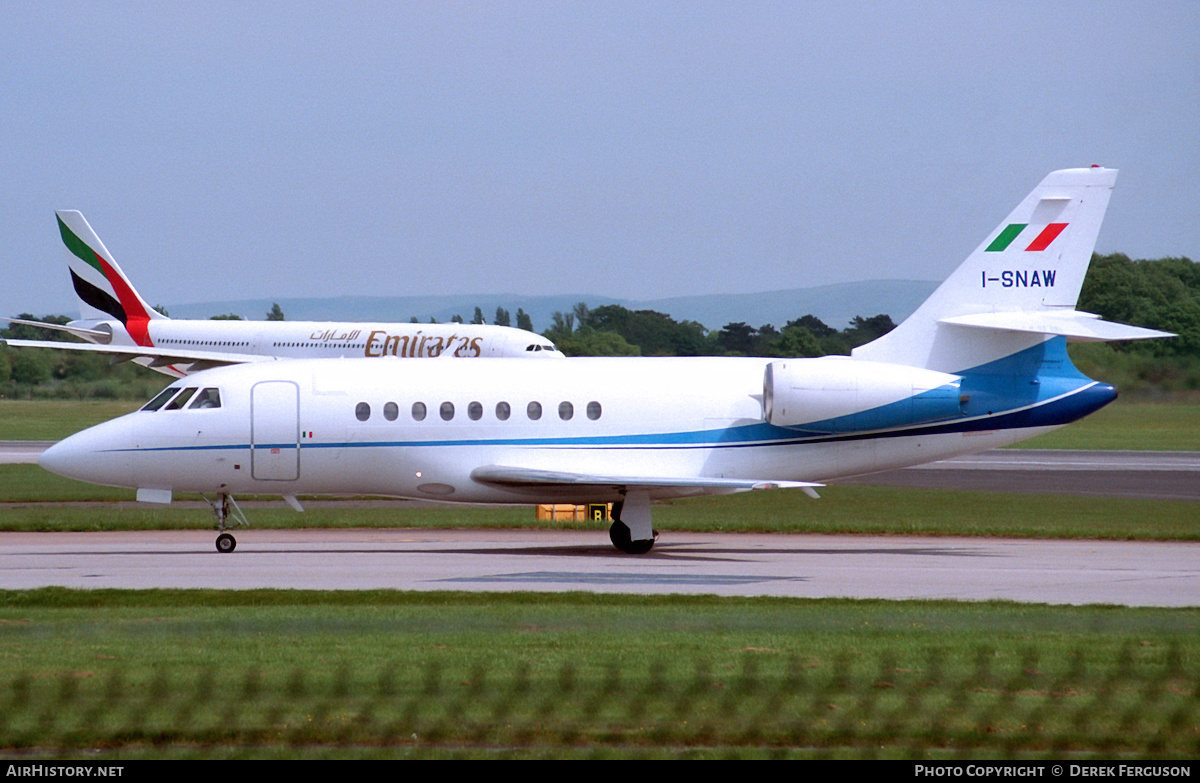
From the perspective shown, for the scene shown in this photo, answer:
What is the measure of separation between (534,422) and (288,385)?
4192 mm

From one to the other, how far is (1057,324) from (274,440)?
13.2 meters

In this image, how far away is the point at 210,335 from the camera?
54562 mm

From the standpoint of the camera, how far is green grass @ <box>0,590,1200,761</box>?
855 cm

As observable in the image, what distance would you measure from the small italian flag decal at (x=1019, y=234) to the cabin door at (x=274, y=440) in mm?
12190

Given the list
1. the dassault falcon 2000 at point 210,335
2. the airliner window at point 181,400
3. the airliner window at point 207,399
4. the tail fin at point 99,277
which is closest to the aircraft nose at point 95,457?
the airliner window at point 181,400

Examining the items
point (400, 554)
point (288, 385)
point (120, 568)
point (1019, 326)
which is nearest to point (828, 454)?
point (1019, 326)

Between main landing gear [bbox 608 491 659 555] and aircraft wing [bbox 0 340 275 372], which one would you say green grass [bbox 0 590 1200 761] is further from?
aircraft wing [bbox 0 340 275 372]

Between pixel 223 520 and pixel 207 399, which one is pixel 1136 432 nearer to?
pixel 223 520

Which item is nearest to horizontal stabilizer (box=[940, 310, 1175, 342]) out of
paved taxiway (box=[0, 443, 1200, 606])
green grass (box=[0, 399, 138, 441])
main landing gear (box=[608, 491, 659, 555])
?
paved taxiway (box=[0, 443, 1200, 606])

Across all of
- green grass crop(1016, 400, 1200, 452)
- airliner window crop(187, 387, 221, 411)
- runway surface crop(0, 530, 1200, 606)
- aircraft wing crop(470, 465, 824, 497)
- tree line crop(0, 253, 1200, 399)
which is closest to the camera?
runway surface crop(0, 530, 1200, 606)

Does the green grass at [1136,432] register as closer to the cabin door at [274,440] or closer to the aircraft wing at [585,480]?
the aircraft wing at [585,480]

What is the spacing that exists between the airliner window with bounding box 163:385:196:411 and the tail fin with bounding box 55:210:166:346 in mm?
37325

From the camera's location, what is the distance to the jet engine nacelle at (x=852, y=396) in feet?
73.7
